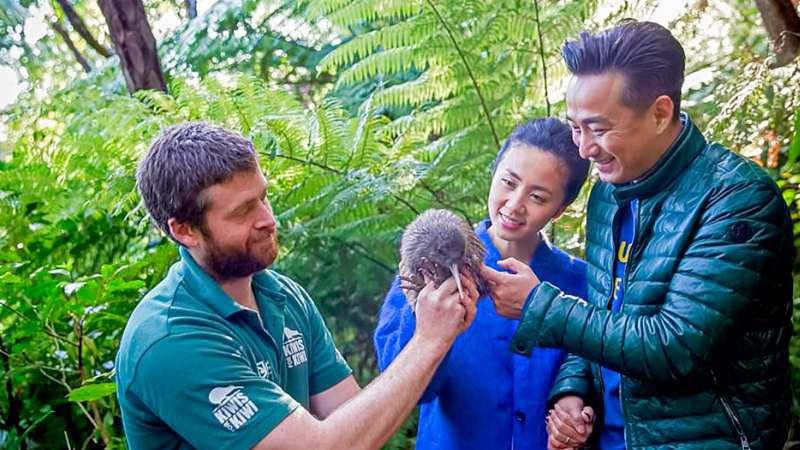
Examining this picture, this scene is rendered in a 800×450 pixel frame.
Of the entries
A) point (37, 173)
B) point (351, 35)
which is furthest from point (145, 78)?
point (351, 35)

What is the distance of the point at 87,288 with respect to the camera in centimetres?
327

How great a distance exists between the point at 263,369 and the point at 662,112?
1.24 metres

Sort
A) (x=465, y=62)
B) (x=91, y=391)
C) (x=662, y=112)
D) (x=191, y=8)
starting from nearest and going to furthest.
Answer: (x=662, y=112), (x=91, y=391), (x=465, y=62), (x=191, y=8)

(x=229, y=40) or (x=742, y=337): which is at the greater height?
(x=229, y=40)

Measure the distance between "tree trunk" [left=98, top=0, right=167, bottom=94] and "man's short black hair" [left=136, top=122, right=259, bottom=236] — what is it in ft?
9.73

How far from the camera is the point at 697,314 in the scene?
1.71m

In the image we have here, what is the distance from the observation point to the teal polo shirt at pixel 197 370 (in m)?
Result: 1.85

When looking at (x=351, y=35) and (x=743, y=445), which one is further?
(x=351, y=35)

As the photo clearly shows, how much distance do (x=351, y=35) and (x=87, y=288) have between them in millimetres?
3376

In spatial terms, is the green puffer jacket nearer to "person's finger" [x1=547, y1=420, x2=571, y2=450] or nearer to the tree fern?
"person's finger" [x1=547, y1=420, x2=571, y2=450]

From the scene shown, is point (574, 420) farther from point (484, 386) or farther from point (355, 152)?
point (355, 152)

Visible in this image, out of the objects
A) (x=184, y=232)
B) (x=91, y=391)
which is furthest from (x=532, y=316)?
(x=91, y=391)

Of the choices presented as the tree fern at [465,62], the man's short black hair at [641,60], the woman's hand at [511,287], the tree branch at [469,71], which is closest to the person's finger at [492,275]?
the woman's hand at [511,287]

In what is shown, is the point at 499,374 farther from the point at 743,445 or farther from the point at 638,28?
the point at 638,28
